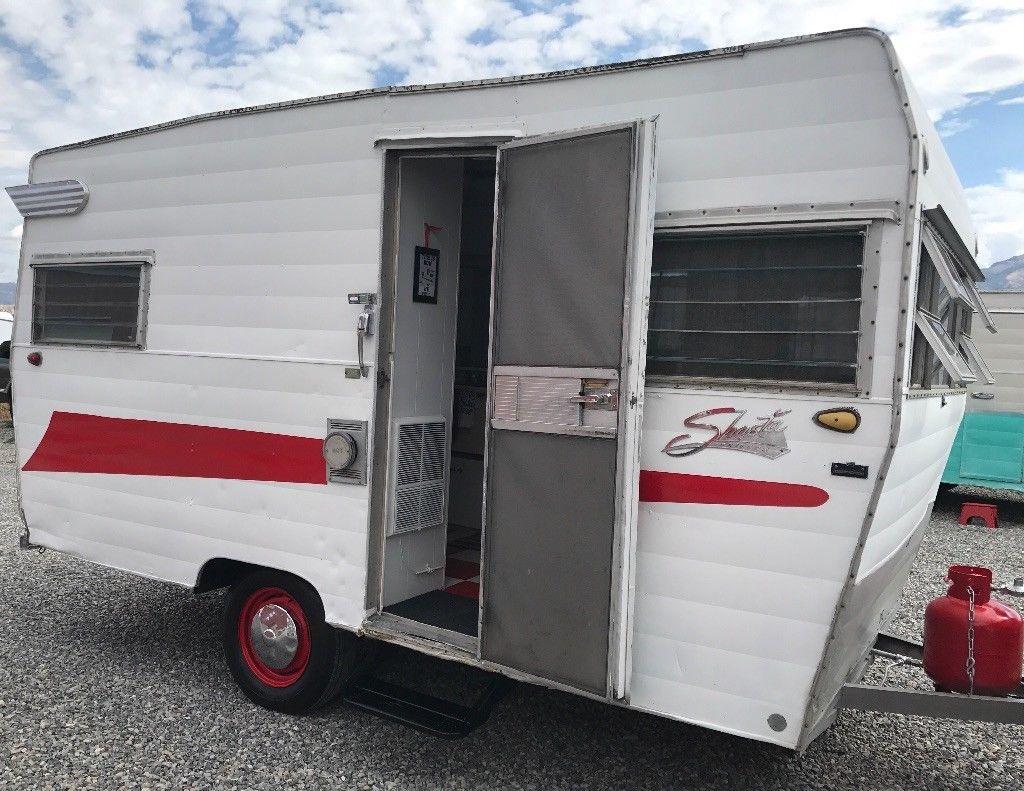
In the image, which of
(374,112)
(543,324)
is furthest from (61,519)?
(543,324)

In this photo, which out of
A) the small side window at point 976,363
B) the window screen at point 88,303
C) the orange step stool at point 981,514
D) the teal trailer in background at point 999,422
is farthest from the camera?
the teal trailer in background at point 999,422

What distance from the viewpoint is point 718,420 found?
2.98 m

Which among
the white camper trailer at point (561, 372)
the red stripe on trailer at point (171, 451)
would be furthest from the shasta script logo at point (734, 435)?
the red stripe on trailer at point (171, 451)

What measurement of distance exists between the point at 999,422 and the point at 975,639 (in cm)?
745

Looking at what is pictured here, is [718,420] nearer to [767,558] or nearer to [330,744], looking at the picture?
[767,558]

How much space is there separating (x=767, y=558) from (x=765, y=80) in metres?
1.64

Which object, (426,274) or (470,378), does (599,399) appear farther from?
(470,378)

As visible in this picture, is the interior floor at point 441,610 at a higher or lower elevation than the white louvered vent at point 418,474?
lower

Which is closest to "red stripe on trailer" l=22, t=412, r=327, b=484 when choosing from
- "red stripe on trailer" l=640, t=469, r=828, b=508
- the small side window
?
"red stripe on trailer" l=640, t=469, r=828, b=508

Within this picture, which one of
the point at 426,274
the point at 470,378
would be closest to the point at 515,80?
the point at 426,274

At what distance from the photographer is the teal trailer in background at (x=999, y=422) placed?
9.37m

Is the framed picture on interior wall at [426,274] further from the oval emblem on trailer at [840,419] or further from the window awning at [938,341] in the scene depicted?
the window awning at [938,341]

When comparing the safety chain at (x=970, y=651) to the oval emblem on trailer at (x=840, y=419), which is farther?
the safety chain at (x=970, y=651)

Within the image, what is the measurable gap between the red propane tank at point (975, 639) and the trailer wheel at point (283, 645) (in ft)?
8.26
